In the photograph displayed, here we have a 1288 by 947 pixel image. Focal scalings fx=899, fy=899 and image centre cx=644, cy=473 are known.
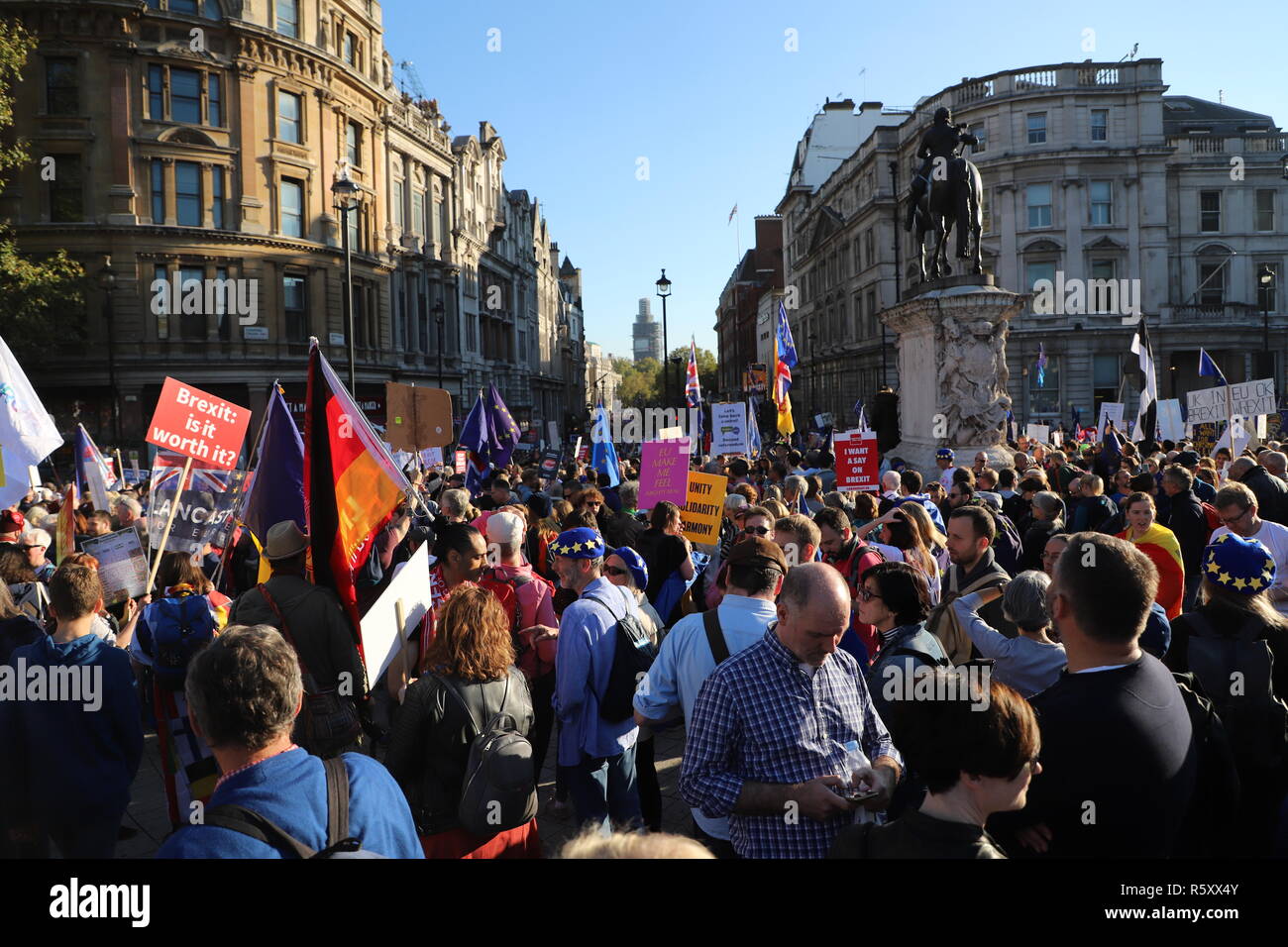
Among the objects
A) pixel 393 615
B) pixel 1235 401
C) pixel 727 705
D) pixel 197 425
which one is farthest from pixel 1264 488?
pixel 197 425

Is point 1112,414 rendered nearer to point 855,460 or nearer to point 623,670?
point 855,460

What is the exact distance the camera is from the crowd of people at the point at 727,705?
247cm

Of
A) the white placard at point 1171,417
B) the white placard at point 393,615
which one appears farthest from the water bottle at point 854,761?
the white placard at point 1171,417

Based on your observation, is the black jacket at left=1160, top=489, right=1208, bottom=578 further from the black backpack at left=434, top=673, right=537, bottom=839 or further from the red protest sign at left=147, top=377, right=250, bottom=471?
the red protest sign at left=147, top=377, right=250, bottom=471

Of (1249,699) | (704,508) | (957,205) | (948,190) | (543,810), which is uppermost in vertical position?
(948,190)

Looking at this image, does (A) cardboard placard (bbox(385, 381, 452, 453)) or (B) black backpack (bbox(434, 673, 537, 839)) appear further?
(A) cardboard placard (bbox(385, 381, 452, 453))

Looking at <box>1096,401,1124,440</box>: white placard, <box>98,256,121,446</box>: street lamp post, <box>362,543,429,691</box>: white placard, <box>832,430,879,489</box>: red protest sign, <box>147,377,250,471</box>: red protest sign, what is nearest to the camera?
<box>362,543,429,691</box>: white placard

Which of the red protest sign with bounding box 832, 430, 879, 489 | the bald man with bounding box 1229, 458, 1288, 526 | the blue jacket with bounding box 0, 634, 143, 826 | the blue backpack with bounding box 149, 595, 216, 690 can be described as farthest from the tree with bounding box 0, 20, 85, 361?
the bald man with bounding box 1229, 458, 1288, 526

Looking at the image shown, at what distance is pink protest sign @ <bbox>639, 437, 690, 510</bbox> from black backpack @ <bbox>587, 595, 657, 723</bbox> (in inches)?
171

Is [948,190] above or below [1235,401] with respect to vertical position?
above

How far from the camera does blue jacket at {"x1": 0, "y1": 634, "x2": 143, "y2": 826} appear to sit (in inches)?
165

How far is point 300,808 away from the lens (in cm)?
236

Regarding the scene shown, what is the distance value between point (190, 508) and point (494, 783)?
6633mm

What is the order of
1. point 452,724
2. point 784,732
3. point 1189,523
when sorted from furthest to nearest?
point 1189,523 < point 452,724 < point 784,732
